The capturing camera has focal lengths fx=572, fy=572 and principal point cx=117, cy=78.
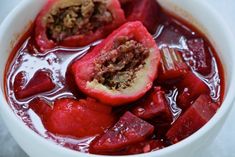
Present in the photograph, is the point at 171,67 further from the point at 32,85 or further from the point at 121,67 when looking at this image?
the point at 32,85

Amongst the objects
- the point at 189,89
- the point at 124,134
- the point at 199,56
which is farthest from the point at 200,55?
the point at 124,134

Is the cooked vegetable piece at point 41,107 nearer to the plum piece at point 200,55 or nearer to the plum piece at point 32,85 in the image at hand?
the plum piece at point 32,85

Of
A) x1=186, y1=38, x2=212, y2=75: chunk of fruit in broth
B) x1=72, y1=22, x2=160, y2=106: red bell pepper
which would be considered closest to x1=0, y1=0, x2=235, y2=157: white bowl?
x1=186, y1=38, x2=212, y2=75: chunk of fruit in broth

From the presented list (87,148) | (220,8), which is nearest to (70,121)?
(87,148)

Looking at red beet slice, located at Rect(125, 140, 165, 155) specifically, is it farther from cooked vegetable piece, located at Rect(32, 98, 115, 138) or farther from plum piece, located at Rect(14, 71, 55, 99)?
plum piece, located at Rect(14, 71, 55, 99)

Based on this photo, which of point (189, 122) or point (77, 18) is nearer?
point (189, 122)

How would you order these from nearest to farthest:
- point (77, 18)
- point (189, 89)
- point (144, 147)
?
point (144, 147), point (189, 89), point (77, 18)
